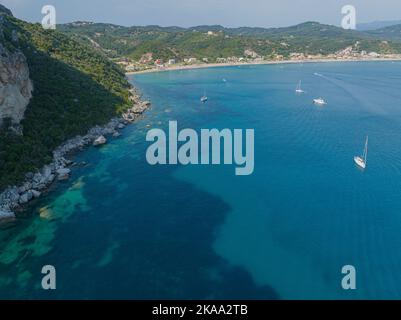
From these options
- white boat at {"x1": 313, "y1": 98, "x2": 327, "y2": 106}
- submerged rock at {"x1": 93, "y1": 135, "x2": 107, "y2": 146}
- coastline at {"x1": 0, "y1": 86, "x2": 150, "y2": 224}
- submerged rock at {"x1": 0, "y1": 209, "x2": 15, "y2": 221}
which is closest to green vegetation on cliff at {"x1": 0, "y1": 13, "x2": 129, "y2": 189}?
coastline at {"x1": 0, "y1": 86, "x2": 150, "y2": 224}

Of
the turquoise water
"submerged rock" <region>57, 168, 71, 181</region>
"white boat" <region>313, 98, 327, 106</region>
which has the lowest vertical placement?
the turquoise water

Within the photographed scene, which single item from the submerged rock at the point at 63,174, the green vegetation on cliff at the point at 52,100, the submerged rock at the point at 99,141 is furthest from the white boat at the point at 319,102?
the submerged rock at the point at 63,174

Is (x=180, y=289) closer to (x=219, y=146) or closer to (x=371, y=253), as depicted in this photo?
(x=371, y=253)

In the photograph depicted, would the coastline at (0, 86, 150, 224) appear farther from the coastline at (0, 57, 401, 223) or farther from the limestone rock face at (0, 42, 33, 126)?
the limestone rock face at (0, 42, 33, 126)

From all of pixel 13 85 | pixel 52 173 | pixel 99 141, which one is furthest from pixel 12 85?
pixel 99 141

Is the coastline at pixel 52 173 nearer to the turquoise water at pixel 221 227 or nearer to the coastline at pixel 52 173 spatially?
the coastline at pixel 52 173

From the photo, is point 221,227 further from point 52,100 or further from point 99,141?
point 52,100
